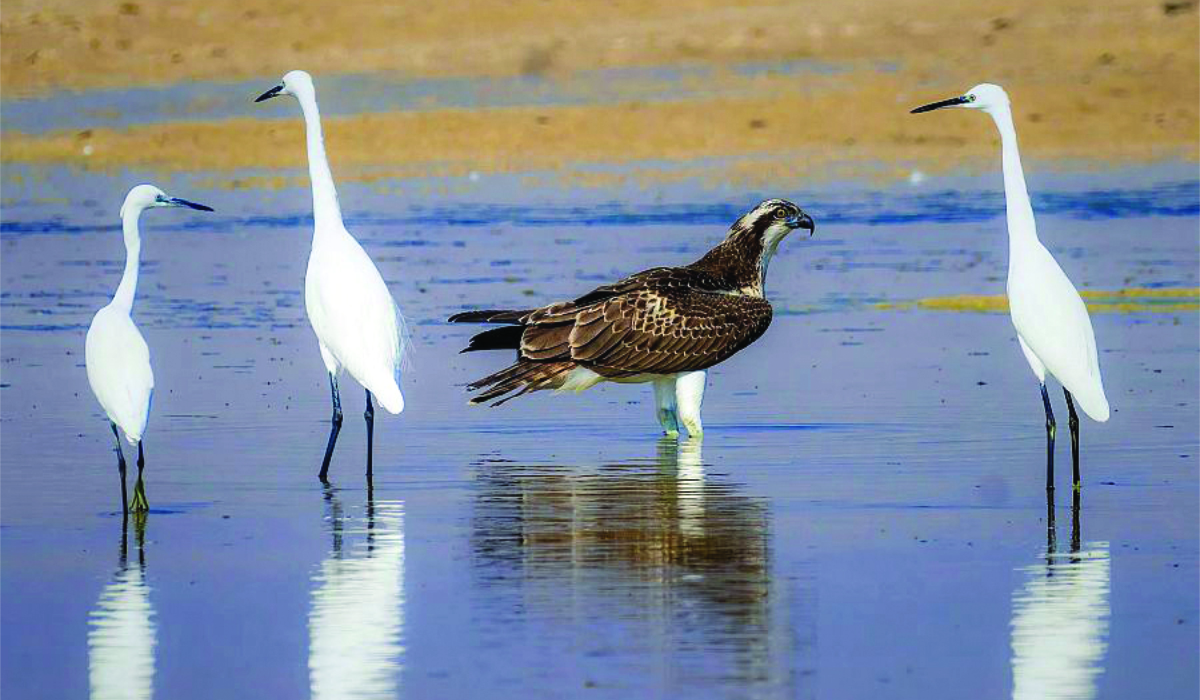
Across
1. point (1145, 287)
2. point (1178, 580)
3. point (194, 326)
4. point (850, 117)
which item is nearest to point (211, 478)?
point (1178, 580)

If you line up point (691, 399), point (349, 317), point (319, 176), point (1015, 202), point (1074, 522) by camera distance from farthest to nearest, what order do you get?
point (691, 399), point (319, 176), point (349, 317), point (1015, 202), point (1074, 522)

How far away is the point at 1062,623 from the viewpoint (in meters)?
7.89

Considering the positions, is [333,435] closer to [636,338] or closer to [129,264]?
[129,264]

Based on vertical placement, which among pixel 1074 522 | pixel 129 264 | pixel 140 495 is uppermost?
pixel 129 264

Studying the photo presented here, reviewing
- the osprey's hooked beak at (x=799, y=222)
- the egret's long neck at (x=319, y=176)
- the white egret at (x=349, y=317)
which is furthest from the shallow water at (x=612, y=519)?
the egret's long neck at (x=319, y=176)

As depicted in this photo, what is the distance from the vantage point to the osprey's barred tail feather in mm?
12094

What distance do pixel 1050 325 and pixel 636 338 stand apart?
2.60m

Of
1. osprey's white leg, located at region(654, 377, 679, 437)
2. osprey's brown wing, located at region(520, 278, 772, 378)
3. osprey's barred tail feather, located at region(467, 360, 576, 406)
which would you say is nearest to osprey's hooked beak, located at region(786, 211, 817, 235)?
osprey's brown wing, located at region(520, 278, 772, 378)

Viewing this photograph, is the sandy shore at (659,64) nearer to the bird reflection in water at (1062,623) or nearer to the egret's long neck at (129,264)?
the egret's long neck at (129,264)

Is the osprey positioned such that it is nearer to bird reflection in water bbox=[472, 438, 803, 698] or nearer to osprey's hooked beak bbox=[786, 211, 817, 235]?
osprey's hooked beak bbox=[786, 211, 817, 235]

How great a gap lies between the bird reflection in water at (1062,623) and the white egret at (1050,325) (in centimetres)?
129

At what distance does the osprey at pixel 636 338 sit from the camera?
12.3m

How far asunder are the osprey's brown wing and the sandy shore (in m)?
14.9

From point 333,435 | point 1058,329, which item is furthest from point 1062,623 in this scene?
point 333,435
